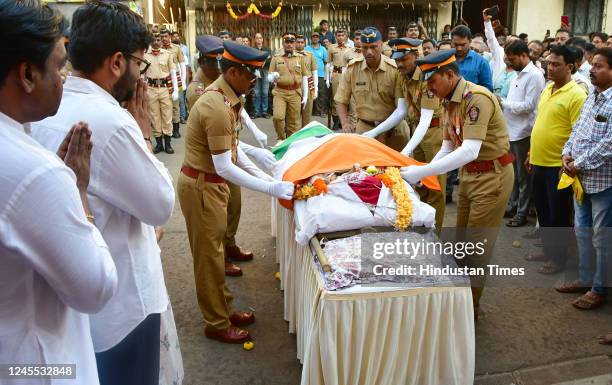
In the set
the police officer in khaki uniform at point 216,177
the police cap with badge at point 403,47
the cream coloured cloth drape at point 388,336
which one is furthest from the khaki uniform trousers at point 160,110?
the cream coloured cloth drape at point 388,336

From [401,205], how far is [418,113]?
7.33ft

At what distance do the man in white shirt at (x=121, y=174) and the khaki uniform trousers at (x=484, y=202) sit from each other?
86.5 inches

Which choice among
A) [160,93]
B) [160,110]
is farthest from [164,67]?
[160,110]

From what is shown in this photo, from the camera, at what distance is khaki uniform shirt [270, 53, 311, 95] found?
8.52 m

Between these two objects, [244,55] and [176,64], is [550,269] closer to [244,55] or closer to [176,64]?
[244,55]

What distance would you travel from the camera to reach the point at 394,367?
8.04ft

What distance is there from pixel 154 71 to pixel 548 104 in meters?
6.03

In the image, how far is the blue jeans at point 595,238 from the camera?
348cm

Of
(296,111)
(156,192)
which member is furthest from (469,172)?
(296,111)

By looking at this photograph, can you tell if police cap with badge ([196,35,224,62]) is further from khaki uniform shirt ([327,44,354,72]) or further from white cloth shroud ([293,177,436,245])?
khaki uniform shirt ([327,44,354,72])

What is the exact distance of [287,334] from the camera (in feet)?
11.1

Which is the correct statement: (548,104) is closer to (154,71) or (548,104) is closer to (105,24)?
(105,24)

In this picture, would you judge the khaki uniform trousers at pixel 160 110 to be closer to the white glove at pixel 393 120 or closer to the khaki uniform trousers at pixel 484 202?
the white glove at pixel 393 120

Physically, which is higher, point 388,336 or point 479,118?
point 479,118
